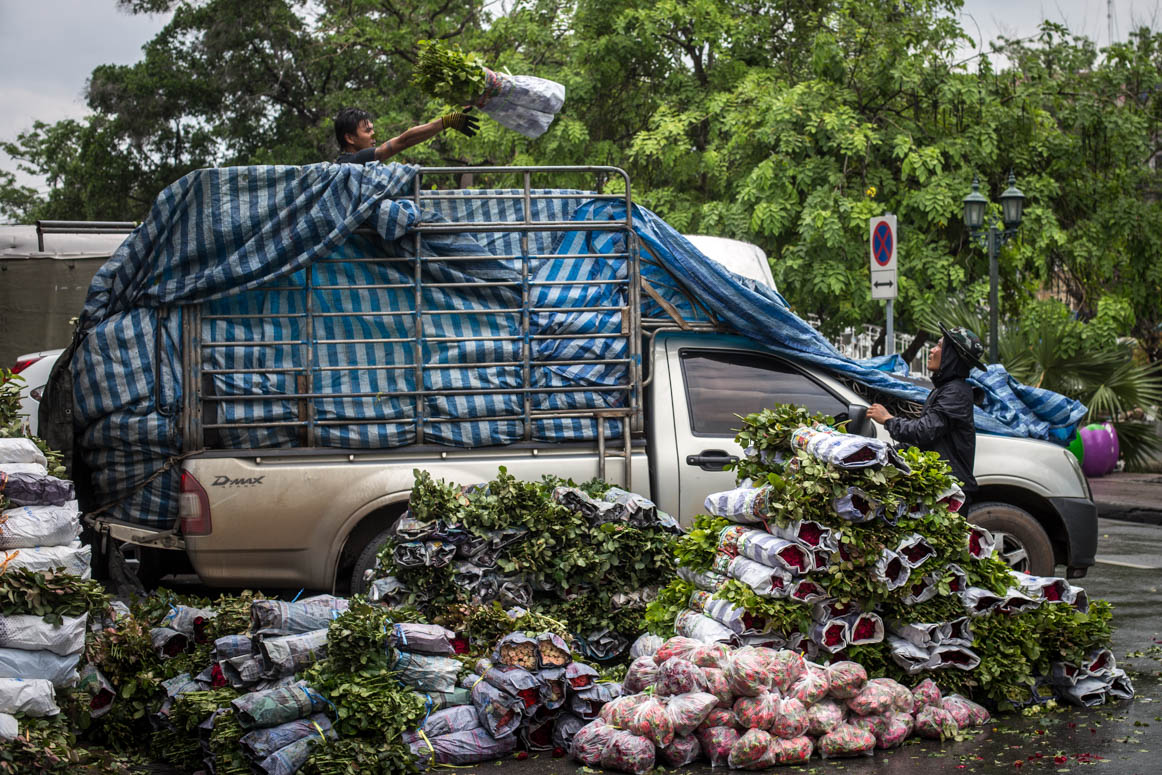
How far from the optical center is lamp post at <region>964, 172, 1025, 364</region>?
1503cm

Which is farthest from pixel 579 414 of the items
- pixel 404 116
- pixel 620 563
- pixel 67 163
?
pixel 67 163

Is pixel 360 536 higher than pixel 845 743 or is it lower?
higher

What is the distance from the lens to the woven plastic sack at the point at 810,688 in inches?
199

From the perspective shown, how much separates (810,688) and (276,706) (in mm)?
2298

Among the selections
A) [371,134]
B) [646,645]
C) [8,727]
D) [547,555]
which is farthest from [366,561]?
[371,134]

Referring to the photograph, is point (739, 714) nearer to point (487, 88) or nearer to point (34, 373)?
point (487, 88)

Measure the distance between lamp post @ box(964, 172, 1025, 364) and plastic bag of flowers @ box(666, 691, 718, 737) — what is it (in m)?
11.5

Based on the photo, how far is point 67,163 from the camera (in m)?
35.8

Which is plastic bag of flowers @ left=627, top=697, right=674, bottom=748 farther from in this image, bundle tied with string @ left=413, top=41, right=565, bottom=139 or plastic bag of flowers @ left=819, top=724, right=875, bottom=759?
bundle tied with string @ left=413, top=41, right=565, bottom=139

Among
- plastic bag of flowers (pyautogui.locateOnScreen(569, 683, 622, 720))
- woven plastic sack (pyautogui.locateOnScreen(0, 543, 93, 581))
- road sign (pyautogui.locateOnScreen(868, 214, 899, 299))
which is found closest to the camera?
woven plastic sack (pyautogui.locateOnScreen(0, 543, 93, 581))

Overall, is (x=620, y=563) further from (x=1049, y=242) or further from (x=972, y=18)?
(x=972, y=18)

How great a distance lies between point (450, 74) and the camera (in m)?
7.53

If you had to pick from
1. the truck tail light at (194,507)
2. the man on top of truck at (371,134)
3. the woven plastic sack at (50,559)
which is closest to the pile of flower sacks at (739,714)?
the woven plastic sack at (50,559)

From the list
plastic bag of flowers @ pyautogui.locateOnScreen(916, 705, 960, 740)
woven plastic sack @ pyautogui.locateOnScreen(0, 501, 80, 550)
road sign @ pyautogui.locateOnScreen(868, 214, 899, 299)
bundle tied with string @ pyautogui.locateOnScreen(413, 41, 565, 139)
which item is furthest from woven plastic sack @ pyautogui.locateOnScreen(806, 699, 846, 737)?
road sign @ pyautogui.locateOnScreen(868, 214, 899, 299)
